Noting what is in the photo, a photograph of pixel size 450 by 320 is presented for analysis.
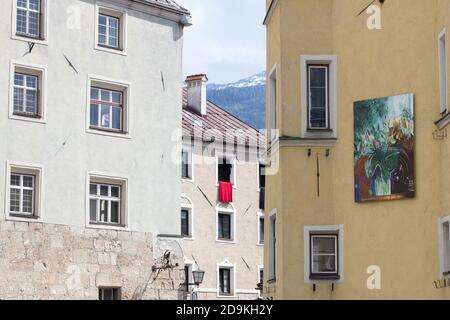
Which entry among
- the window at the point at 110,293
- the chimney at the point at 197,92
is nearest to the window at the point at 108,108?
the window at the point at 110,293

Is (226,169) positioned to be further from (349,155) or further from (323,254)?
(349,155)

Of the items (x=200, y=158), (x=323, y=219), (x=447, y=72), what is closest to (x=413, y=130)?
(x=447, y=72)

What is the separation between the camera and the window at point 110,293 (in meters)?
39.5

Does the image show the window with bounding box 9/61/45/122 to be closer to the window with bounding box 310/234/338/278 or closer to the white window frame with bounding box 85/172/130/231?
the white window frame with bounding box 85/172/130/231

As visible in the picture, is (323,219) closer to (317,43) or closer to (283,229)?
(283,229)

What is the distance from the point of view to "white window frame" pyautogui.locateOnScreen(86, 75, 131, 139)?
132 feet

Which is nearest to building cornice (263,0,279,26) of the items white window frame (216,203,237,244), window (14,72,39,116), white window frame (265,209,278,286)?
white window frame (265,209,278,286)

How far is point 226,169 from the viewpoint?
63125 millimetres

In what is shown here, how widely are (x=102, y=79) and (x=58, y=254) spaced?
6.55 metres

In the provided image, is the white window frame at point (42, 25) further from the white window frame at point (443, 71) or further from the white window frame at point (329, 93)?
the white window frame at point (443, 71)

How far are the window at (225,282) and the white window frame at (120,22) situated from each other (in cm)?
2293

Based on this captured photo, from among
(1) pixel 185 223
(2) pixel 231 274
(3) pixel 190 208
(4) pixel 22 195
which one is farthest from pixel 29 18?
(2) pixel 231 274

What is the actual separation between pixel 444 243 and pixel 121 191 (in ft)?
63.8

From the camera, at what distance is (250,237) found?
63688 mm
